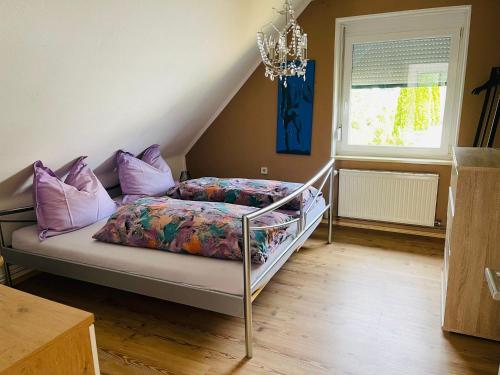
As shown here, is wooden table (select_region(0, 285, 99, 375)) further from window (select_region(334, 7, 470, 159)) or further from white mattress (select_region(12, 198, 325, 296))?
window (select_region(334, 7, 470, 159))

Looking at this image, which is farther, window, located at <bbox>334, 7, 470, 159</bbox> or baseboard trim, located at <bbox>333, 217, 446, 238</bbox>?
baseboard trim, located at <bbox>333, 217, 446, 238</bbox>

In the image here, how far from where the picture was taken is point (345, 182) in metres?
3.81

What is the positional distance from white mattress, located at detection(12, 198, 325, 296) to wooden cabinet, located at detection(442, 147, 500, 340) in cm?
100

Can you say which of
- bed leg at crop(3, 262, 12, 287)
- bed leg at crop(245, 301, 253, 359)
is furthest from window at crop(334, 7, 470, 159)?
bed leg at crop(3, 262, 12, 287)

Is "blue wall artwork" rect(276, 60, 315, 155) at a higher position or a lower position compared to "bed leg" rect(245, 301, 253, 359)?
higher

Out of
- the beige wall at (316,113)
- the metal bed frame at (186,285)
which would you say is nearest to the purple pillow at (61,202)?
the metal bed frame at (186,285)

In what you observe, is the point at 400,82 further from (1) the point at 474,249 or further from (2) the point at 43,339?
(2) the point at 43,339

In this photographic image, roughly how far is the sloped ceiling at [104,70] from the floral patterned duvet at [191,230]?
0.73 m

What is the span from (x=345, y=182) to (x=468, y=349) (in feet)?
6.74

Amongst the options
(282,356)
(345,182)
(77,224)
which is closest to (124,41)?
(77,224)

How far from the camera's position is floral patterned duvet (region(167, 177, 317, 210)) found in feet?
9.50

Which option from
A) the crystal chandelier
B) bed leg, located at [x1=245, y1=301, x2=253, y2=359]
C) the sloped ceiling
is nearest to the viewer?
the sloped ceiling

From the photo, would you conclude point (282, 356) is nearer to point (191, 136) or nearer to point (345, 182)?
point (345, 182)

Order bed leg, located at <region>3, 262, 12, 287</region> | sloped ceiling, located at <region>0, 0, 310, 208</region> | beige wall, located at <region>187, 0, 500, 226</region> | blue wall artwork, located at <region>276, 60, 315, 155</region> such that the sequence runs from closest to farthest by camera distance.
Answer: sloped ceiling, located at <region>0, 0, 310, 208</region> < bed leg, located at <region>3, 262, 12, 287</region> < beige wall, located at <region>187, 0, 500, 226</region> < blue wall artwork, located at <region>276, 60, 315, 155</region>
